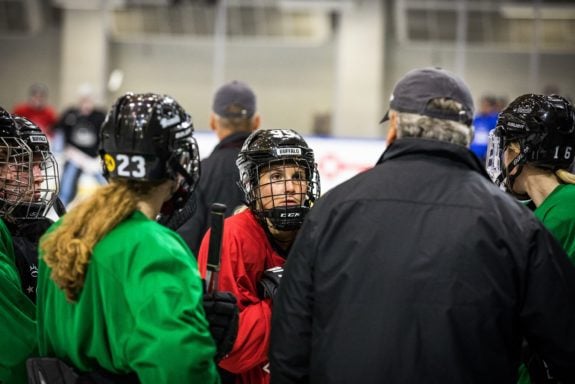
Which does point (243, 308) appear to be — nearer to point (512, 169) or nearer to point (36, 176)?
point (36, 176)

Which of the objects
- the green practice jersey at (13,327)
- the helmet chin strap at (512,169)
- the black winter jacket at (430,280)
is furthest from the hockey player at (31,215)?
the helmet chin strap at (512,169)

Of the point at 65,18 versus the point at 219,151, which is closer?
the point at 219,151

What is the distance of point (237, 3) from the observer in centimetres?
1234

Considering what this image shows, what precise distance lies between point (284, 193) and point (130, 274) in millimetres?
974

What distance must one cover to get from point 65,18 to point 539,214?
10.8 meters

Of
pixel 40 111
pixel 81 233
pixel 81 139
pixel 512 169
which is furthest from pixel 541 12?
pixel 81 233

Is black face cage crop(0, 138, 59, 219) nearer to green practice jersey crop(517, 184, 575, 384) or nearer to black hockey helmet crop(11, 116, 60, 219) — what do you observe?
black hockey helmet crop(11, 116, 60, 219)

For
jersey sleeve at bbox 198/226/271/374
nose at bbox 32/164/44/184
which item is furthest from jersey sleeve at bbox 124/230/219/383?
nose at bbox 32/164/44/184

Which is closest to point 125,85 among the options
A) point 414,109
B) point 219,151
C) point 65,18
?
point 65,18

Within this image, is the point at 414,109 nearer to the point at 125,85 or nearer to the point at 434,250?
the point at 434,250

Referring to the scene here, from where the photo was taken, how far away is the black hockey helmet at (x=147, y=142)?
2.32 meters

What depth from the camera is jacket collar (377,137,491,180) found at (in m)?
2.33

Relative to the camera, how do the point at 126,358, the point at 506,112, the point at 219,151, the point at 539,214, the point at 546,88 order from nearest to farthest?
1. the point at 126,358
2. the point at 539,214
3. the point at 506,112
4. the point at 219,151
5. the point at 546,88

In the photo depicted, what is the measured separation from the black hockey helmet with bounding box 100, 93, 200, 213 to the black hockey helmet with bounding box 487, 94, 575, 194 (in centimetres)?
129
